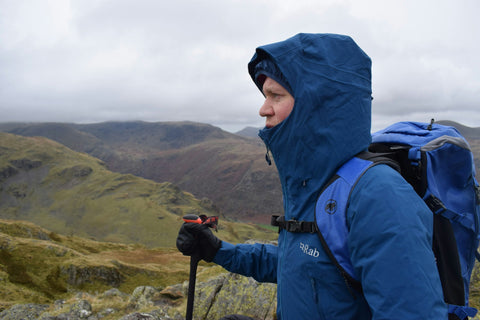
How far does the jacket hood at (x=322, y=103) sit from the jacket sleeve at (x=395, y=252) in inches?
25.6

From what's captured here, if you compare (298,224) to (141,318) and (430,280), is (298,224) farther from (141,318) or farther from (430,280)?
(141,318)

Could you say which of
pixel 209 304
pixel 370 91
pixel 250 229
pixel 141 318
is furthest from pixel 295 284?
pixel 250 229

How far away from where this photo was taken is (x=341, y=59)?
3.07 m

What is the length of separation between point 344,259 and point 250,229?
164 meters

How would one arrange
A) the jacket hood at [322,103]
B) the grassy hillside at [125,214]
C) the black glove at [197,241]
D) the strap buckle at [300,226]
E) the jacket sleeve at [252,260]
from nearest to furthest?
the strap buckle at [300,226] < the jacket hood at [322,103] < the jacket sleeve at [252,260] < the black glove at [197,241] < the grassy hillside at [125,214]

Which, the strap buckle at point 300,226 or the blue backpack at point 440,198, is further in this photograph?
the strap buckle at point 300,226

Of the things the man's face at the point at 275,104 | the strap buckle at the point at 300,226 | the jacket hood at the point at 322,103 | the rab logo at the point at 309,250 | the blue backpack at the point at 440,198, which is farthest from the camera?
the man's face at the point at 275,104

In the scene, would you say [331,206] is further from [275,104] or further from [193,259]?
[193,259]

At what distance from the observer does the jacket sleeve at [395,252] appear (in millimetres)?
2166

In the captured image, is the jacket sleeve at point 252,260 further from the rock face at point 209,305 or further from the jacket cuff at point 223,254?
the rock face at point 209,305

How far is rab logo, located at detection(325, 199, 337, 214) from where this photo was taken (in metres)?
2.64

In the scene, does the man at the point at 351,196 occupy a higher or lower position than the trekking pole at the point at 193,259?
higher

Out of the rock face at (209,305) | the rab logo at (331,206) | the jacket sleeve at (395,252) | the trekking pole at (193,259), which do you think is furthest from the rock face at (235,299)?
the jacket sleeve at (395,252)

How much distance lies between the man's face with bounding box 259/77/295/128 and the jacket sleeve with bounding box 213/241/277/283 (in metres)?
2.00
